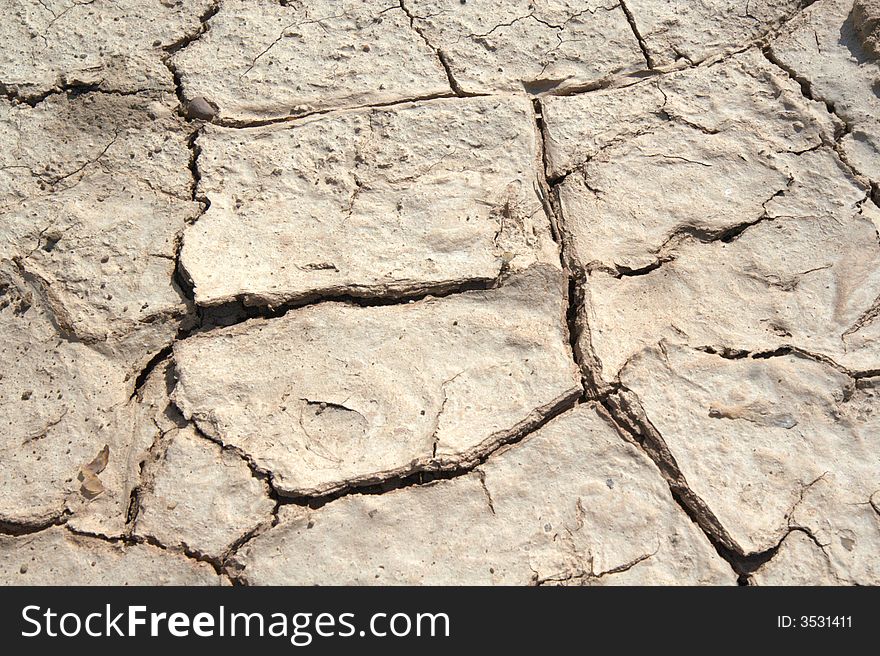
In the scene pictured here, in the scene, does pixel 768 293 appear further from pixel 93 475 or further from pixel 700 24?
pixel 93 475

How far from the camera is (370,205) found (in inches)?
84.6

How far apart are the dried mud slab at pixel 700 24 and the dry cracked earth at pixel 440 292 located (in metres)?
0.01

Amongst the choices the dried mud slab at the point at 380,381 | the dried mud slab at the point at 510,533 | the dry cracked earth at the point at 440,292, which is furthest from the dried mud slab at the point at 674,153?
the dried mud slab at the point at 510,533

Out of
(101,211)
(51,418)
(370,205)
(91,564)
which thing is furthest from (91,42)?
(91,564)

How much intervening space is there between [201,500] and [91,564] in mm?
279

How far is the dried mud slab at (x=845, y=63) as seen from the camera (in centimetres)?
233

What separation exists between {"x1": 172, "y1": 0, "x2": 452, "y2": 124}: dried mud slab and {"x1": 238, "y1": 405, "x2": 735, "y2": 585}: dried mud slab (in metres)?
1.25

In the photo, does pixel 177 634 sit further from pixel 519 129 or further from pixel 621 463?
pixel 519 129

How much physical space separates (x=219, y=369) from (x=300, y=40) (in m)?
1.19

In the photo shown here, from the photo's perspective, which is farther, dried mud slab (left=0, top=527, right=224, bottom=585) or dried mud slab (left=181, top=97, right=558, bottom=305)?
dried mud slab (left=181, top=97, right=558, bottom=305)

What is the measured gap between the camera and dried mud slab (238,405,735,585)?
1721mm

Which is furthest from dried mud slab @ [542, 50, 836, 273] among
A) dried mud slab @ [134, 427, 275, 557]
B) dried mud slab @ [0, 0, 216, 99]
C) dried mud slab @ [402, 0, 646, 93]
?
dried mud slab @ [0, 0, 216, 99]

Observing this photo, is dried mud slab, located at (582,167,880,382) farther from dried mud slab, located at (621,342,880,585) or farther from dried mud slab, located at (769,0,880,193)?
dried mud slab, located at (769,0,880,193)

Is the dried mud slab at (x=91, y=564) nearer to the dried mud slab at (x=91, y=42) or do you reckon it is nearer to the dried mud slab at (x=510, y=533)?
the dried mud slab at (x=510, y=533)
